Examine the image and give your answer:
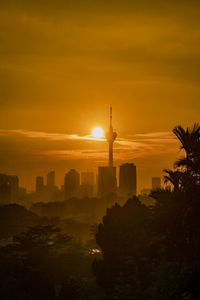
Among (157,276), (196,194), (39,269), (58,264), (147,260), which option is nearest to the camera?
(157,276)

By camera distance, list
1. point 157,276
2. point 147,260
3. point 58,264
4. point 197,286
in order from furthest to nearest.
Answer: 1. point 58,264
2. point 147,260
3. point 157,276
4. point 197,286

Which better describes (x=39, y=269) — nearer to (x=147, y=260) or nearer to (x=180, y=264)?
(x=147, y=260)

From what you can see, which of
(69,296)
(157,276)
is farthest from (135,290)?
(69,296)

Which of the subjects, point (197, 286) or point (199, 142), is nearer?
point (197, 286)

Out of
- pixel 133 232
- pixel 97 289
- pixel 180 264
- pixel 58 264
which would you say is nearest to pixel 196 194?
pixel 180 264

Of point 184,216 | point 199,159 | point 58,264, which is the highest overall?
point 199,159

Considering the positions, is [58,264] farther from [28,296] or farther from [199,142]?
[199,142]

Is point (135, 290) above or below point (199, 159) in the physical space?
below

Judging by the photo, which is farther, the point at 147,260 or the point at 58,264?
the point at 58,264

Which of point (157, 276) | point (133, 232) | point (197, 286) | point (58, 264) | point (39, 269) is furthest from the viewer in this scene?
point (58, 264)
